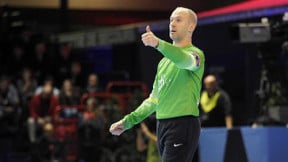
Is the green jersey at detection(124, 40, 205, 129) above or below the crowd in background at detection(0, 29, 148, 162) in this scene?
above

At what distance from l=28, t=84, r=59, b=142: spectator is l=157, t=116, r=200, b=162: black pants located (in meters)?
9.32

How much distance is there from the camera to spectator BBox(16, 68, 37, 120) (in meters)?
14.4

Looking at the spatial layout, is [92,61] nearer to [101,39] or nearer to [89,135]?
[101,39]

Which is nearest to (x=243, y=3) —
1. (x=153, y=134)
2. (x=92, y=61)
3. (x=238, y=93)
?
(x=238, y=93)

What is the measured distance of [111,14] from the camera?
59.0 feet

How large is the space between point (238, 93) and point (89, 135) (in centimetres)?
325

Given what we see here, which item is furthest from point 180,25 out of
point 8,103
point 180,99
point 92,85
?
point 92,85

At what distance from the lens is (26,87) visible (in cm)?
1488

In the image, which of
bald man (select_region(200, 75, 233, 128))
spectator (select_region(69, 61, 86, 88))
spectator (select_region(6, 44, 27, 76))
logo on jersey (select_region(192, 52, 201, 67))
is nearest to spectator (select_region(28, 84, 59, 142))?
spectator (select_region(69, 61, 86, 88))

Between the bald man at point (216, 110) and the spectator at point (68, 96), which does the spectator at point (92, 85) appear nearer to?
the spectator at point (68, 96)

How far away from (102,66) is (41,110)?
4.40 metres

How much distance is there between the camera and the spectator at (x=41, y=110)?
1390 centimetres

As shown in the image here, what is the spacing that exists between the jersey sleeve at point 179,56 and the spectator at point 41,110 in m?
9.60

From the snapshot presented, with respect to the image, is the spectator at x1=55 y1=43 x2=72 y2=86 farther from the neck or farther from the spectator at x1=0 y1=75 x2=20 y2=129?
the neck
